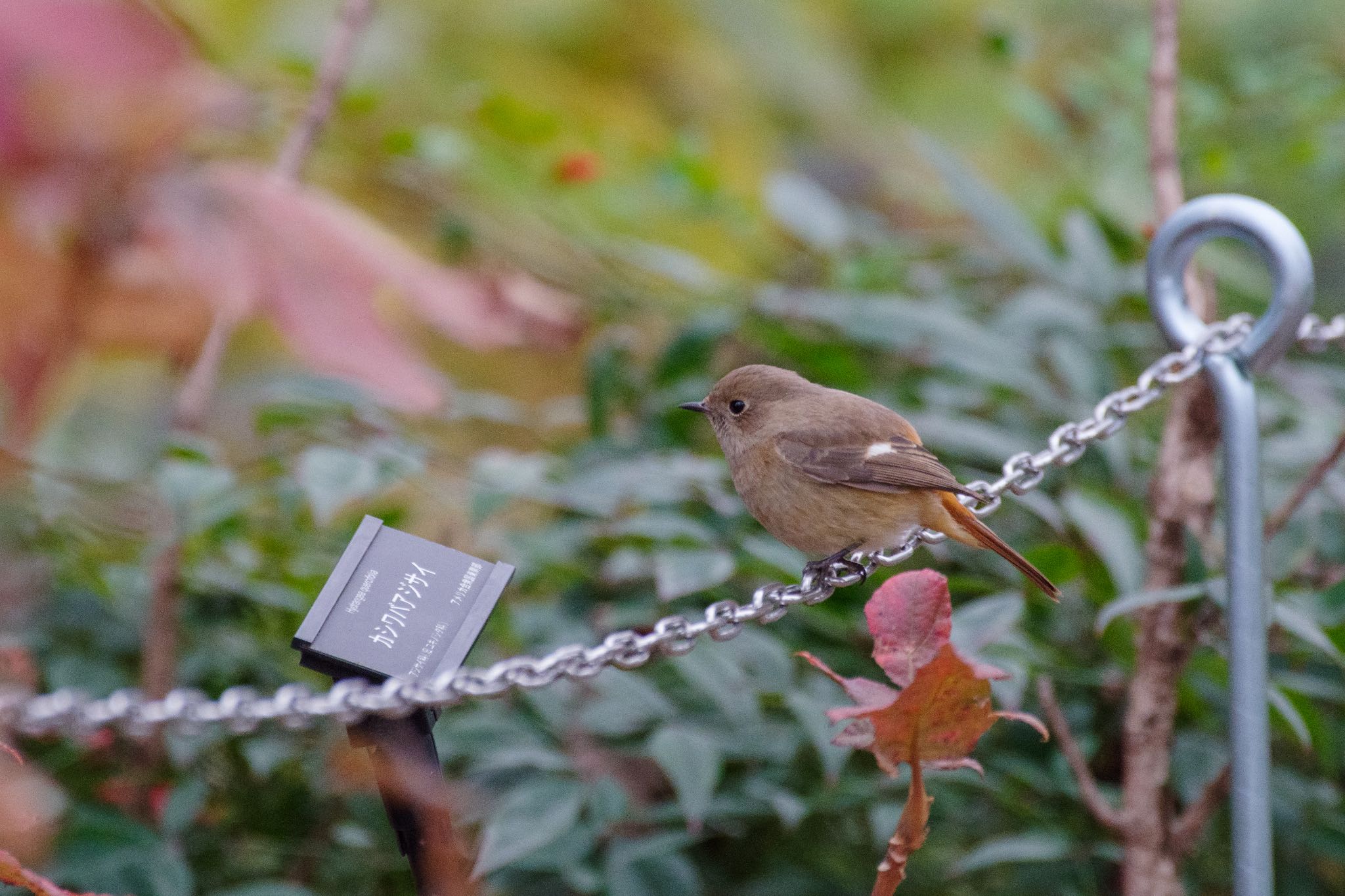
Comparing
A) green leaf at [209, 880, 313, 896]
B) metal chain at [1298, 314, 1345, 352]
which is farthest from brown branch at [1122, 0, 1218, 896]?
green leaf at [209, 880, 313, 896]

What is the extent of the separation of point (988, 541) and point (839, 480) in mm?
194

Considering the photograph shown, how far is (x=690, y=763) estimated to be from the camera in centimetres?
128

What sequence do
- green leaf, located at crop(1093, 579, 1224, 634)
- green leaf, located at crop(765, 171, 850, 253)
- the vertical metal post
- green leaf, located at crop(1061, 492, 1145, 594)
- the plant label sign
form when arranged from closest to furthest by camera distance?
the plant label sign, the vertical metal post, green leaf, located at crop(1093, 579, 1224, 634), green leaf, located at crop(1061, 492, 1145, 594), green leaf, located at crop(765, 171, 850, 253)

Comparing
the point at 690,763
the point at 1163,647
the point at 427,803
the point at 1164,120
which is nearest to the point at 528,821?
the point at 690,763

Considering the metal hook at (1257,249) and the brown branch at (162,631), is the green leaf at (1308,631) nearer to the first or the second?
the metal hook at (1257,249)

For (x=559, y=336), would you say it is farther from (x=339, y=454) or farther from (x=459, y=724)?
(x=459, y=724)

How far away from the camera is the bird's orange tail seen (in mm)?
1408

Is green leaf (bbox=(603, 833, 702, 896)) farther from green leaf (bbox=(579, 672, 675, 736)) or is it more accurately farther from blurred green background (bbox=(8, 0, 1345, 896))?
green leaf (bbox=(579, 672, 675, 736))

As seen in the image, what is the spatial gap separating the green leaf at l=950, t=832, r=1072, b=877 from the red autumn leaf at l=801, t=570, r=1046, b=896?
0.57 m

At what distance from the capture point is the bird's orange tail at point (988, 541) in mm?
1408

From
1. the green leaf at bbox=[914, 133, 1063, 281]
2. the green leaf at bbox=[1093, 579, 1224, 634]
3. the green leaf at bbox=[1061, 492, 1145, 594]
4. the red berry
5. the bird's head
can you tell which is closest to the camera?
the green leaf at bbox=[1093, 579, 1224, 634]

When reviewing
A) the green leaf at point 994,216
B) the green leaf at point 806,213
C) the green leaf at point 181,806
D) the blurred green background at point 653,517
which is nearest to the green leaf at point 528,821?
the blurred green background at point 653,517

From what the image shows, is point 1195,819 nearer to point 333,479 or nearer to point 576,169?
point 333,479

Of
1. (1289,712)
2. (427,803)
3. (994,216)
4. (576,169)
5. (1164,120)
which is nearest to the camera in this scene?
(427,803)
